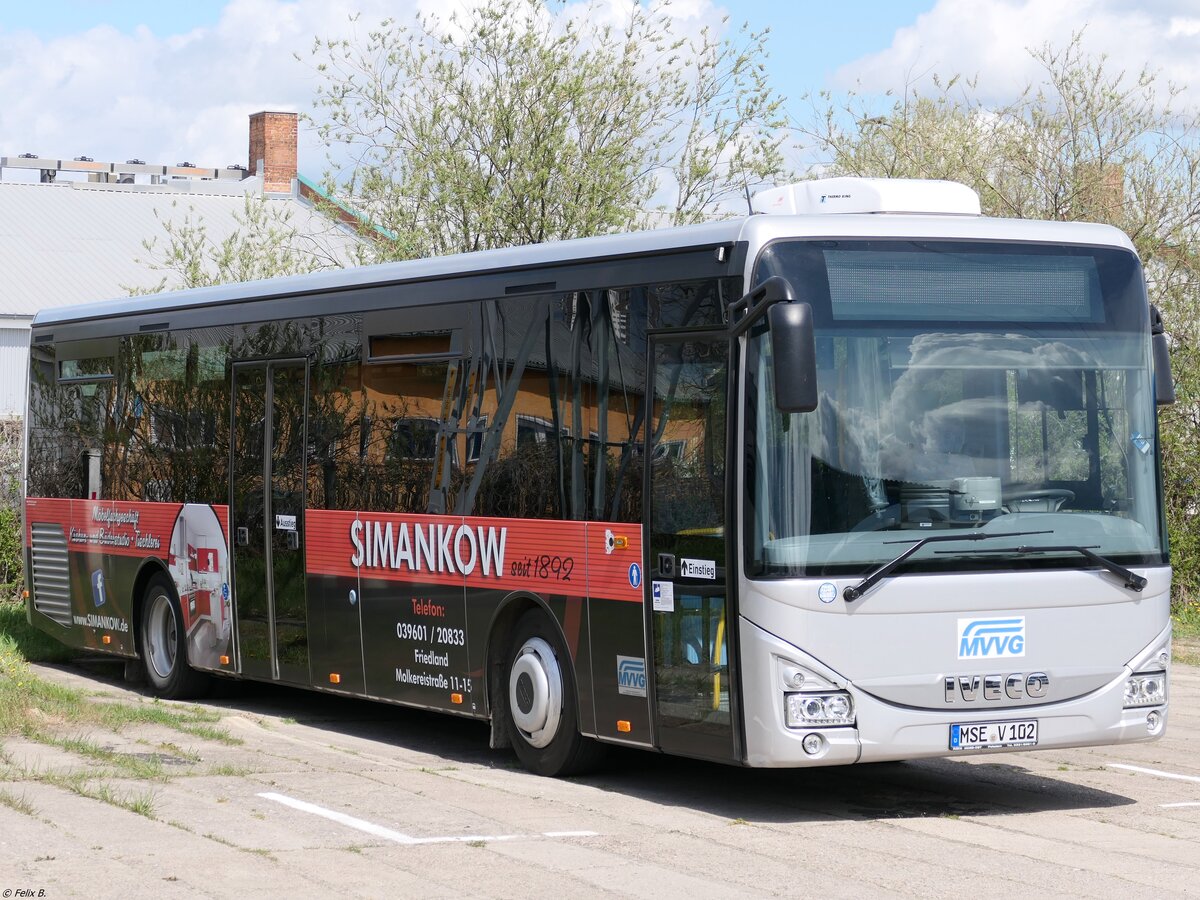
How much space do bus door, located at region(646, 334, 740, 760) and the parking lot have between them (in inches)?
21.6

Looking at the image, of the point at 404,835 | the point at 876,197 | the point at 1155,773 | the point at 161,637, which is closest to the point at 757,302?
the point at 876,197

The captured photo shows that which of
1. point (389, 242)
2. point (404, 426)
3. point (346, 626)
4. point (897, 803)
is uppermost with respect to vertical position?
point (389, 242)

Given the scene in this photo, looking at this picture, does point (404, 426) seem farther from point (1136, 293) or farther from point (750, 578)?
point (1136, 293)

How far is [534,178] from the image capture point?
23031 millimetres

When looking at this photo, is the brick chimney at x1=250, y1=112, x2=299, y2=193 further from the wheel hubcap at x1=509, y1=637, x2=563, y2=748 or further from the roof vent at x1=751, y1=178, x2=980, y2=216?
the roof vent at x1=751, y1=178, x2=980, y2=216

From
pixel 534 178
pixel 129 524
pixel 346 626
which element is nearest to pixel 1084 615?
pixel 346 626

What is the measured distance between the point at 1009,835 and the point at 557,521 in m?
3.19

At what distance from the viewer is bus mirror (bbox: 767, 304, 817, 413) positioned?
8.70 metres

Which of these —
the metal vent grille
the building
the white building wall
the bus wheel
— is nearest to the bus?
the bus wheel

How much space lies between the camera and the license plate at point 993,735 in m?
9.25

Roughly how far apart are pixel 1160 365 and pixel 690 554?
9.35ft

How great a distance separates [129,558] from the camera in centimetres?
1580

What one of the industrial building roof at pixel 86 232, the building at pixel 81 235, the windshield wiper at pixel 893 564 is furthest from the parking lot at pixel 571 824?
the industrial building roof at pixel 86 232

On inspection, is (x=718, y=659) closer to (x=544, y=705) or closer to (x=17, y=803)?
(x=544, y=705)
